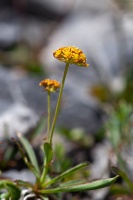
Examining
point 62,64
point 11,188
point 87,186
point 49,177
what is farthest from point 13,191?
point 62,64

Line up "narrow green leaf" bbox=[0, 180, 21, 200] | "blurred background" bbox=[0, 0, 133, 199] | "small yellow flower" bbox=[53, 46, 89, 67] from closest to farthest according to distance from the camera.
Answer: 1. "small yellow flower" bbox=[53, 46, 89, 67]
2. "narrow green leaf" bbox=[0, 180, 21, 200]
3. "blurred background" bbox=[0, 0, 133, 199]

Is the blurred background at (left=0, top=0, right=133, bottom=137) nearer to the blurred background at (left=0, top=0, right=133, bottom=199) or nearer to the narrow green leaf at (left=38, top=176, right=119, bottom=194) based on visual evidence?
the blurred background at (left=0, top=0, right=133, bottom=199)

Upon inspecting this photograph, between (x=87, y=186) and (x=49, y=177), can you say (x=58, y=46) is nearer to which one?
(x=49, y=177)

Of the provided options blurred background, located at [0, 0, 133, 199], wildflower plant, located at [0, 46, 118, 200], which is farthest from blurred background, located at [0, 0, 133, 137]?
wildflower plant, located at [0, 46, 118, 200]

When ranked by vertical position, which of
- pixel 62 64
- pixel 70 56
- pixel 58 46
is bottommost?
pixel 70 56

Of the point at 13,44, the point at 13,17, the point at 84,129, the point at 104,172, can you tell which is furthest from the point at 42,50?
the point at 104,172

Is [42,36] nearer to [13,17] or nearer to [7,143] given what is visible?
[13,17]

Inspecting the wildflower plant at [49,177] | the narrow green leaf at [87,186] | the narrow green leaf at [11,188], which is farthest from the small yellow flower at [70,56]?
the narrow green leaf at [11,188]

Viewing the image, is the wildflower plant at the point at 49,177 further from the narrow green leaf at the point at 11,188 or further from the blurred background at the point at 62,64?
the blurred background at the point at 62,64
